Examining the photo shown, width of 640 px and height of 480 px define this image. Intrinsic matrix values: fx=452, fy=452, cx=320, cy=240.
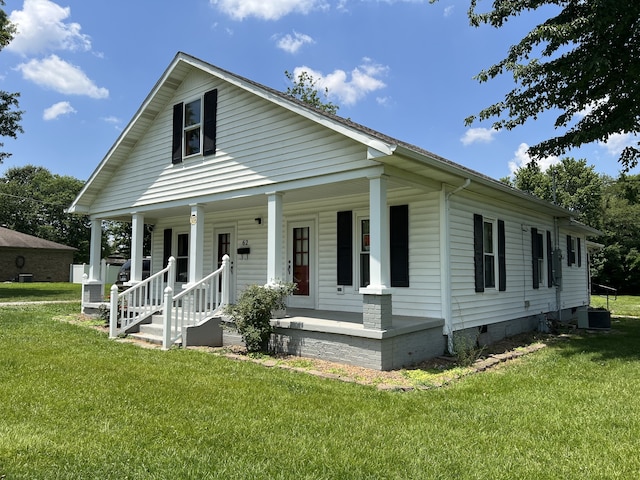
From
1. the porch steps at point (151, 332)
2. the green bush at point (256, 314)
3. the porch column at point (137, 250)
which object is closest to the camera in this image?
the green bush at point (256, 314)

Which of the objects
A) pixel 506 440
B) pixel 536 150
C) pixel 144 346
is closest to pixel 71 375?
pixel 144 346

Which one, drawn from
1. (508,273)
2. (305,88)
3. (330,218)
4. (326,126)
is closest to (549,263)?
(508,273)

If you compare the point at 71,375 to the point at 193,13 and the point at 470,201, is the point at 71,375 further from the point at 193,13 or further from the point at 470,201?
the point at 193,13

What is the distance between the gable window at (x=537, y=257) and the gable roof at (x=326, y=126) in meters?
0.68

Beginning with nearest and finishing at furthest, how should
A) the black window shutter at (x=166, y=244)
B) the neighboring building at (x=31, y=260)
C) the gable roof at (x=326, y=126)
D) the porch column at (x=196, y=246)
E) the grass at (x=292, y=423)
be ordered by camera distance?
the grass at (x=292, y=423), the gable roof at (x=326, y=126), the porch column at (x=196, y=246), the black window shutter at (x=166, y=244), the neighboring building at (x=31, y=260)

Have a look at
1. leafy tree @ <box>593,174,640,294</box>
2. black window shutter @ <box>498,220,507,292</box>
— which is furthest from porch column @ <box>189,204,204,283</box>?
leafy tree @ <box>593,174,640,294</box>

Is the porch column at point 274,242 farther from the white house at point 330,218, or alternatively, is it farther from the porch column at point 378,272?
the porch column at point 378,272

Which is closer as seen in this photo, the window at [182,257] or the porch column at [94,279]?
the porch column at [94,279]

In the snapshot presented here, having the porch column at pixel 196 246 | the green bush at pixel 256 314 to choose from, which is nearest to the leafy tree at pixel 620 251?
the porch column at pixel 196 246

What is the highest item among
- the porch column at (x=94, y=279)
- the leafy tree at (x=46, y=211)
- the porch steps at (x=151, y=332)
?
the leafy tree at (x=46, y=211)

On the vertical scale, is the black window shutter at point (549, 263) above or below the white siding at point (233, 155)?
below

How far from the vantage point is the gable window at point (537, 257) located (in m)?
11.2

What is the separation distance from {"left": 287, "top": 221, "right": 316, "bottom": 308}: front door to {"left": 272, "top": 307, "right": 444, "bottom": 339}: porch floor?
131cm

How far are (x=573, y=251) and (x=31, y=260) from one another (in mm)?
34023
